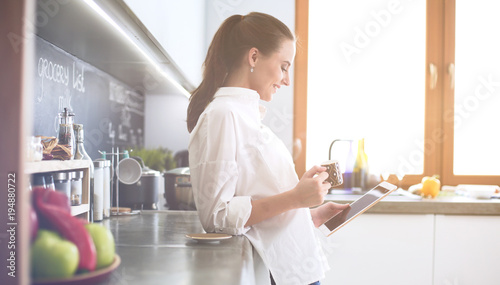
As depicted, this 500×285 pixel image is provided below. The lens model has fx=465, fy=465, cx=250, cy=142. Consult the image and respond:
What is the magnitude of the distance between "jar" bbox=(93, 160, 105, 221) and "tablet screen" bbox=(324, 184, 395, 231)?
0.69 metres

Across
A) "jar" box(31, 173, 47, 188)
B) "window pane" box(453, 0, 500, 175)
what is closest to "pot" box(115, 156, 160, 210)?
"jar" box(31, 173, 47, 188)

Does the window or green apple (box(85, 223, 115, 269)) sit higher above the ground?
the window

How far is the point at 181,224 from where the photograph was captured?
1.47 meters

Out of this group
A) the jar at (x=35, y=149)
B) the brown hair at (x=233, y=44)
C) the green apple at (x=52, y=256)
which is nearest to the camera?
the green apple at (x=52, y=256)

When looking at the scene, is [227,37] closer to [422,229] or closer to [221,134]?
[221,134]

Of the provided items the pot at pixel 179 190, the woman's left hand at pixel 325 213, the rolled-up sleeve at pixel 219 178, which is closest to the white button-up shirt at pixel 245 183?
the rolled-up sleeve at pixel 219 178

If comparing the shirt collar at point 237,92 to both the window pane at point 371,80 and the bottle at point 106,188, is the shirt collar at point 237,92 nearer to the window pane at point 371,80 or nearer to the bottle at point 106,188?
the bottle at point 106,188

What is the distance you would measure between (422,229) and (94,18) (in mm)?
1677

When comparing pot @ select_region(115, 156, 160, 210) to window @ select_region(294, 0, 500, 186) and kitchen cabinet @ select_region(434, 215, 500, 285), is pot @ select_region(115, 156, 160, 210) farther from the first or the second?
kitchen cabinet @ select_region(434, 215, 500, 285)

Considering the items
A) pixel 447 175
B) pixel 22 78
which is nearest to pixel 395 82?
pixel 447 175

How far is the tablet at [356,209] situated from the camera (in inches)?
49.9

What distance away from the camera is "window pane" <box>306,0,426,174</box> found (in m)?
2.75

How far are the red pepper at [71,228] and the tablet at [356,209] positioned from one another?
805 millimetres

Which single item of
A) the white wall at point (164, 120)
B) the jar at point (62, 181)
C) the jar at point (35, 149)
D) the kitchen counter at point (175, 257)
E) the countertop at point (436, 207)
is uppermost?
the white wall at point (164, 120)
